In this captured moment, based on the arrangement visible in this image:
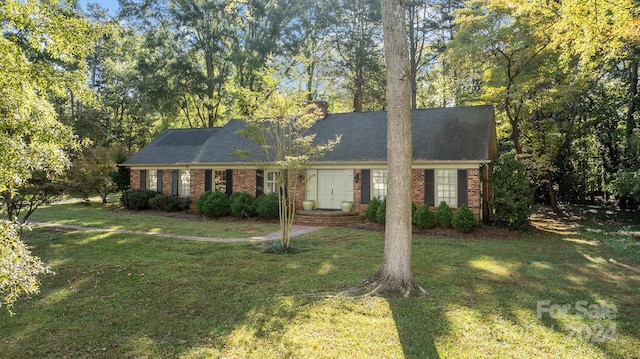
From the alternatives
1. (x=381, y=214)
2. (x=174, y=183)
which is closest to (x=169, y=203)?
(x=174, y=183)

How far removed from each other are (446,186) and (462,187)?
0.59 meters

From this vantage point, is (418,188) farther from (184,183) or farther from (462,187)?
(184,183)

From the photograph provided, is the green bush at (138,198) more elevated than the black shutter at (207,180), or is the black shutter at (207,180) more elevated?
the black shutter at (207,180)

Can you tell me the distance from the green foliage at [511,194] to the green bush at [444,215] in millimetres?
1473

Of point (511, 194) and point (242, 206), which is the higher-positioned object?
point (511, 194)

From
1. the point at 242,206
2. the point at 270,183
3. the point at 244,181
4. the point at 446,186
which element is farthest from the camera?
the point at 244,181

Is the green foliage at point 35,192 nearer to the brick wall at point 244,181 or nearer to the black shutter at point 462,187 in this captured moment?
the brick wall at point 244,181

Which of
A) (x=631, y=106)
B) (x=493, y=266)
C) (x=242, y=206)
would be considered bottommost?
(x=493, y=266)

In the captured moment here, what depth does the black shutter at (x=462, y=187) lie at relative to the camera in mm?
13125

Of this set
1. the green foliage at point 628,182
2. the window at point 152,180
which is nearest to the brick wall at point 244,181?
the window at point 152,180

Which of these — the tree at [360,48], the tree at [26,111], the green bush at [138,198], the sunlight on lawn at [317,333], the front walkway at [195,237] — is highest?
the tree at [360,48]

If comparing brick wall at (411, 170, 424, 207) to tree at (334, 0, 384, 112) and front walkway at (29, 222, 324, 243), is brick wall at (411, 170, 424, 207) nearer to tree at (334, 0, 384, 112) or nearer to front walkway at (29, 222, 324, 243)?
front walkway at (29, 222, 324, 243)

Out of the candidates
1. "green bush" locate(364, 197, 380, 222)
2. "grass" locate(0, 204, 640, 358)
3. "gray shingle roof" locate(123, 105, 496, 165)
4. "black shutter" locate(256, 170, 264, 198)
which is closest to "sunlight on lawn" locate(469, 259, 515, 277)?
"grass" locate(0, 204, 640, 358)

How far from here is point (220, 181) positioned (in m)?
17.5
